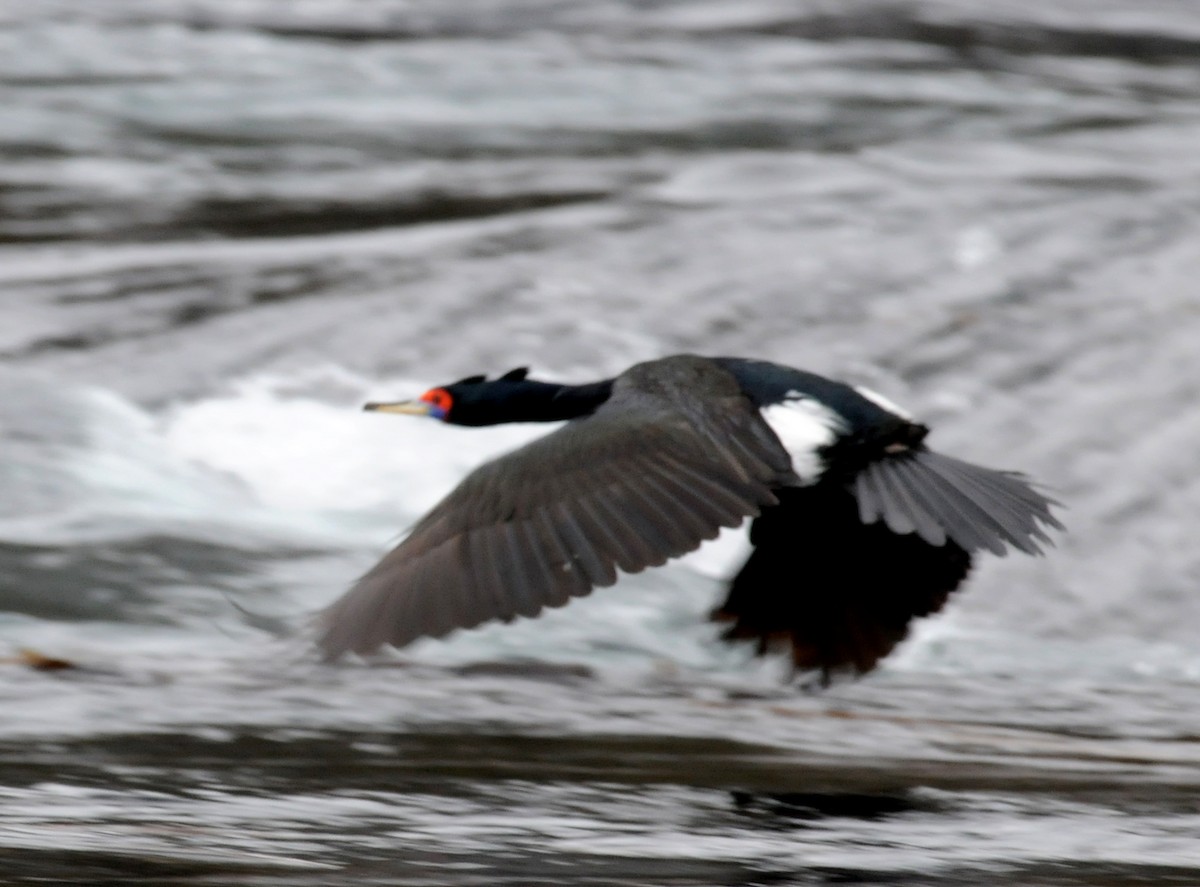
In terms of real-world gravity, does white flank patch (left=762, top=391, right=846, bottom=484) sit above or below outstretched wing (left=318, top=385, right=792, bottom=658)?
above

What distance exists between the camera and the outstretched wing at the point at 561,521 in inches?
169

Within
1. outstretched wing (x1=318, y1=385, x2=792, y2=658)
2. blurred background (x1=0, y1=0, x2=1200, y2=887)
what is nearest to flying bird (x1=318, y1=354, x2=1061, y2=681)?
outstretched wing (x1=318, y1=385, x2=792, y2=658)

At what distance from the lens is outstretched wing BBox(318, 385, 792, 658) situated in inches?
169

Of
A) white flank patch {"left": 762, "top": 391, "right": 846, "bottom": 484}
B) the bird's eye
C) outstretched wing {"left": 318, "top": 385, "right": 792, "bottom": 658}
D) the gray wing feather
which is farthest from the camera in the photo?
the bird's eye

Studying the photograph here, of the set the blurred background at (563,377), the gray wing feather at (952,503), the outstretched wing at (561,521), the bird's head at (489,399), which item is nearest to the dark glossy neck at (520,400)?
the bird's head at (489,399)

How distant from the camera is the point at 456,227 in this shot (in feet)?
30.6

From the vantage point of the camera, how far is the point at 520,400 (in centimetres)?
565

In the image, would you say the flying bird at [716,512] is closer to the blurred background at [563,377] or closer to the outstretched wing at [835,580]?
the outstretched wing at [835,580]

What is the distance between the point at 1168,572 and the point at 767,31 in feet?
20.3

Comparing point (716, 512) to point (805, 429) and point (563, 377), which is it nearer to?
point (805, 429)

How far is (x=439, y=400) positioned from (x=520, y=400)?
212 millimetres

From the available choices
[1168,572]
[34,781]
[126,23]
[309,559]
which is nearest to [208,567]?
[309,559]

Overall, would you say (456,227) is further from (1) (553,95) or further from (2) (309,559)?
(2) (309,559)

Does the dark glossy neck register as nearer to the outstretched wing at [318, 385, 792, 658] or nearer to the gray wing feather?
the outstretched wing at [318, 385, 792, 658]
